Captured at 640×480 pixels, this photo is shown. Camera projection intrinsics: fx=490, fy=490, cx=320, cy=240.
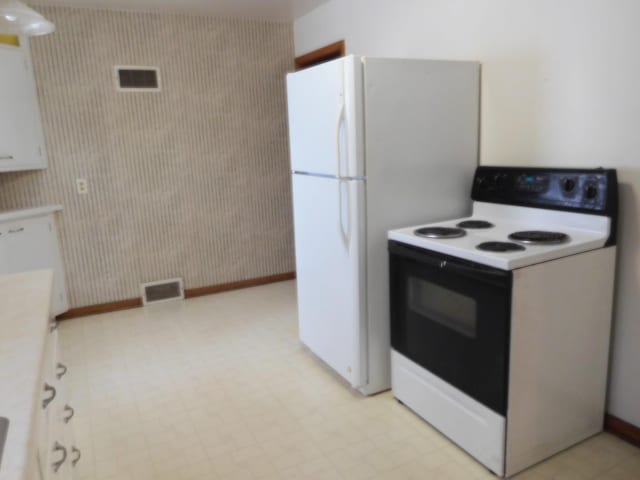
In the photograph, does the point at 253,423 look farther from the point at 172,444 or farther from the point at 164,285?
the point at 164,285

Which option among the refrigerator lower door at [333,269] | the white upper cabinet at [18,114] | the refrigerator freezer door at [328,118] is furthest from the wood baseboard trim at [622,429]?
the white upper cabinet at [18,114]

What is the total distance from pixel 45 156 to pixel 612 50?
3.55m

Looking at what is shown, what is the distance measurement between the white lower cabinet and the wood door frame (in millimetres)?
2779

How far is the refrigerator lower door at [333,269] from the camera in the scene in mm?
2320

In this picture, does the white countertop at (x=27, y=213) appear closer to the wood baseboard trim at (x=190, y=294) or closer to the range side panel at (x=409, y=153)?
the wood baseboard trim at (x=190, y=294)

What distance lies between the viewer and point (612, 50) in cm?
190

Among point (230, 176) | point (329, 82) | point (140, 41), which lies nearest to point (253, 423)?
point (329, 82)

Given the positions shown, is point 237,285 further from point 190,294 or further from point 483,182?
point 483,182

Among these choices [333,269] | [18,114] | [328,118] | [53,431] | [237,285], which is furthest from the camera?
[237,285]

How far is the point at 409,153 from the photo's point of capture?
234cm

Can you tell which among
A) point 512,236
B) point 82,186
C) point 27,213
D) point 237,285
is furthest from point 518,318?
point 82,186

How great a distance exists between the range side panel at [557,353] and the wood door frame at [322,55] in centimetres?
241

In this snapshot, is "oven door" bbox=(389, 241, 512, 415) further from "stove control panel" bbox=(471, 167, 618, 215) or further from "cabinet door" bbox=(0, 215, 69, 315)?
"cabinet door" bbox=(0, 215, 69, 315)

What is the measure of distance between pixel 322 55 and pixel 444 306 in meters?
2.58
